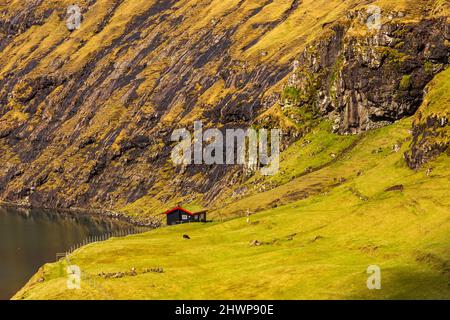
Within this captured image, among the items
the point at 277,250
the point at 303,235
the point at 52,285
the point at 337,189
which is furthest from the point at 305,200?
the point at 52,285

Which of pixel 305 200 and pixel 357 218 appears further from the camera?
pixel 305 200

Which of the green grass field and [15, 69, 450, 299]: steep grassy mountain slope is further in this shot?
[15, 69, 450, 299]: steep grassy mountain slope

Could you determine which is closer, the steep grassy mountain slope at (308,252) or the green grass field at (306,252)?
the green grass field at (306,252)

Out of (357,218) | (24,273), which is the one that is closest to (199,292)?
(357,218)

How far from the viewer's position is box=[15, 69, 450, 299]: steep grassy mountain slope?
109562 millimetres

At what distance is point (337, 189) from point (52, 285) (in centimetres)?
9369

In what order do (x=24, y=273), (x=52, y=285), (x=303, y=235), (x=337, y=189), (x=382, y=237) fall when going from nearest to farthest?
(x=52, y=285) → (x=382, y=237) → (x=303, y=235) → (x=24, y=273) → (x=337, y=189)

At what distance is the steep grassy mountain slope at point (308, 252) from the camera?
110 metres

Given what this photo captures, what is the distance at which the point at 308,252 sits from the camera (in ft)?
445

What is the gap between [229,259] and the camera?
467 feet

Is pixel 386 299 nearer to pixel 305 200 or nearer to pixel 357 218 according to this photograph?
pixel 357 218

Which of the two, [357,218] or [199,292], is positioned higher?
[357,218]

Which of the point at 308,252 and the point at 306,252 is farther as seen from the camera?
the point at 306,252
